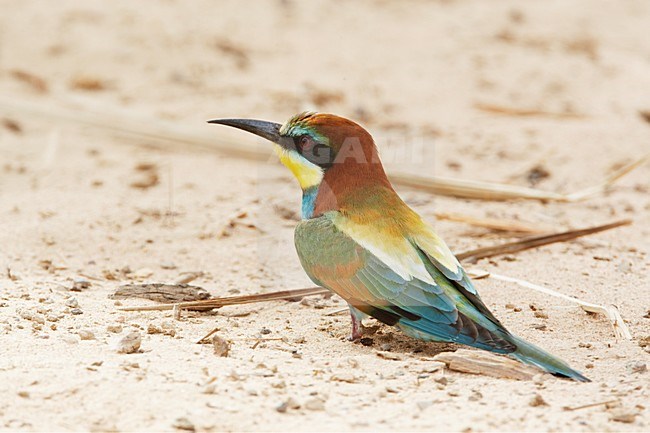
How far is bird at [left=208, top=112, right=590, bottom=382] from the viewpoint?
3.24 meters

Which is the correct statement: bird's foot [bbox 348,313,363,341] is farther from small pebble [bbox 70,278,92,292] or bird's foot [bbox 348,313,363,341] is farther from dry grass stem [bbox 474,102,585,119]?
dry grass stem [bbox 474,102,585,119]

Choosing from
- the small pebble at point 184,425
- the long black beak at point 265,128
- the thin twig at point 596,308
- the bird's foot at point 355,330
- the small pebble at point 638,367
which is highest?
the long black beak at point 265,128

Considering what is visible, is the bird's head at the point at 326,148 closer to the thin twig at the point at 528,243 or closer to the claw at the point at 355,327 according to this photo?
the claw at the point at 355,327

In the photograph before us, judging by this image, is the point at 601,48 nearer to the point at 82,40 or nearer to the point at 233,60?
the point at 233,60

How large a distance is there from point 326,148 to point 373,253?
1.71 feet

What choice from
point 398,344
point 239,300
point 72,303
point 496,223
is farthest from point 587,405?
point 496,223

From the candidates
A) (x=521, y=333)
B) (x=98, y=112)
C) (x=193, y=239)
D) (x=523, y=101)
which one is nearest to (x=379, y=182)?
(x=521, y=333)

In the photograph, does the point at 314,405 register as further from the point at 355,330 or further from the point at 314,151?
the point at 314,151

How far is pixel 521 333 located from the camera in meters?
3.54

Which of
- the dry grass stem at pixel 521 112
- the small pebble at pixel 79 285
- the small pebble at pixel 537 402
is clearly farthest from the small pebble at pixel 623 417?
the dry grass stem at pixel 521 112

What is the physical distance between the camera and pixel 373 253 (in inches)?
136

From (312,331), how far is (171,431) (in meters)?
1.15

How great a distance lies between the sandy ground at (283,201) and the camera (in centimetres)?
A: 279

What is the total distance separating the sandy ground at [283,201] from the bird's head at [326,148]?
582mm
